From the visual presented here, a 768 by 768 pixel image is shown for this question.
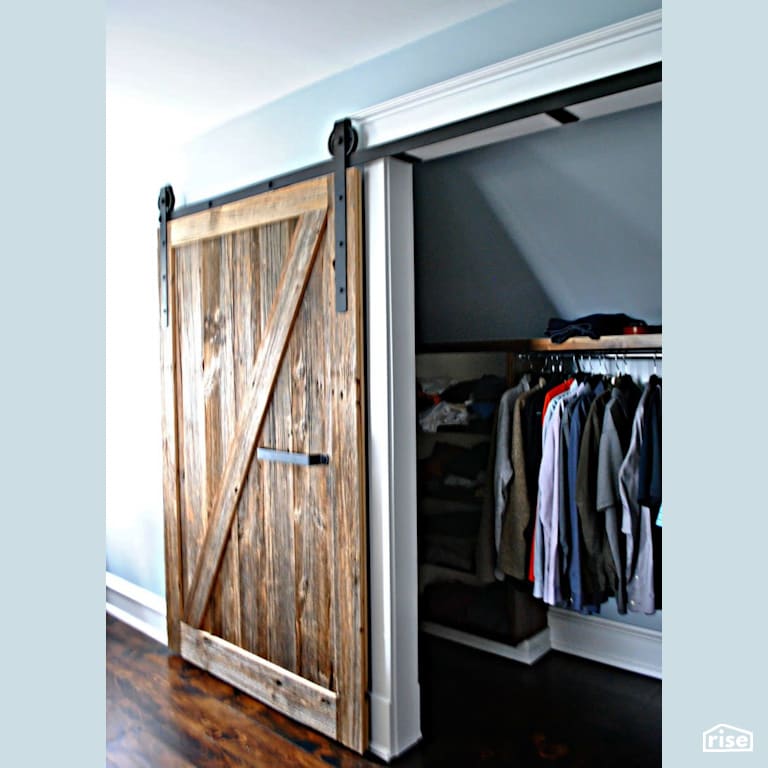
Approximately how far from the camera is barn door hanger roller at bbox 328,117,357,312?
2.40m

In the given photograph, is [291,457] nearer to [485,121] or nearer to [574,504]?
[574,504]

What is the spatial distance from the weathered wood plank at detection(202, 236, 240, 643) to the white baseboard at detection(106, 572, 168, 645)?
0.56 meters

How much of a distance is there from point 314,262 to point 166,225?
107 centimetres

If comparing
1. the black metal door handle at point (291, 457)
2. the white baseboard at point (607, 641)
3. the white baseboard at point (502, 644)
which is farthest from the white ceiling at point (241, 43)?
the white baseboard at point (607, 641)

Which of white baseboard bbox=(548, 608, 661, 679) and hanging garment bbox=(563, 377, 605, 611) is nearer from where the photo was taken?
hanging garment bbox=(563, 377, 605, 611)

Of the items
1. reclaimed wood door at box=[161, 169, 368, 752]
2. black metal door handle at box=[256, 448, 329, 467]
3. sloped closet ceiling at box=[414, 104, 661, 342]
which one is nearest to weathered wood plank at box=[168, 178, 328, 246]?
reclaimed wood door at box=[161, 169, 368, 752]

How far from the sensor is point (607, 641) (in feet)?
10.5

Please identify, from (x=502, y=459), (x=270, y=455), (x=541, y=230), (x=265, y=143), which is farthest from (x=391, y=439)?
(x=265, y=143)

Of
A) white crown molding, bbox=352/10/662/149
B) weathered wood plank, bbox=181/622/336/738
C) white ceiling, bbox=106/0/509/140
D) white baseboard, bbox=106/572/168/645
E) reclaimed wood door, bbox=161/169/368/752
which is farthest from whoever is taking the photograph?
white baseboard, bbox=106/572/168/645

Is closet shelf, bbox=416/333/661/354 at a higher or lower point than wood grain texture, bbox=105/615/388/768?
higher

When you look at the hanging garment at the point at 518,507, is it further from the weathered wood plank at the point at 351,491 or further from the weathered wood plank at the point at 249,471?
the weathered wood plank at the point at 249,471

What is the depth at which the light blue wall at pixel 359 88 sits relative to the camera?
191cm

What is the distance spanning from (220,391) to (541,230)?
1.47 meters

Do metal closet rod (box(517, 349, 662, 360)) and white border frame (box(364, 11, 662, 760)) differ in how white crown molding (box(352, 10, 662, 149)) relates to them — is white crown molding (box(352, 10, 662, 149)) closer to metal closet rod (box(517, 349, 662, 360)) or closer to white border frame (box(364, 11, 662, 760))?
white border frame (box(364, 11, 662, 760))
